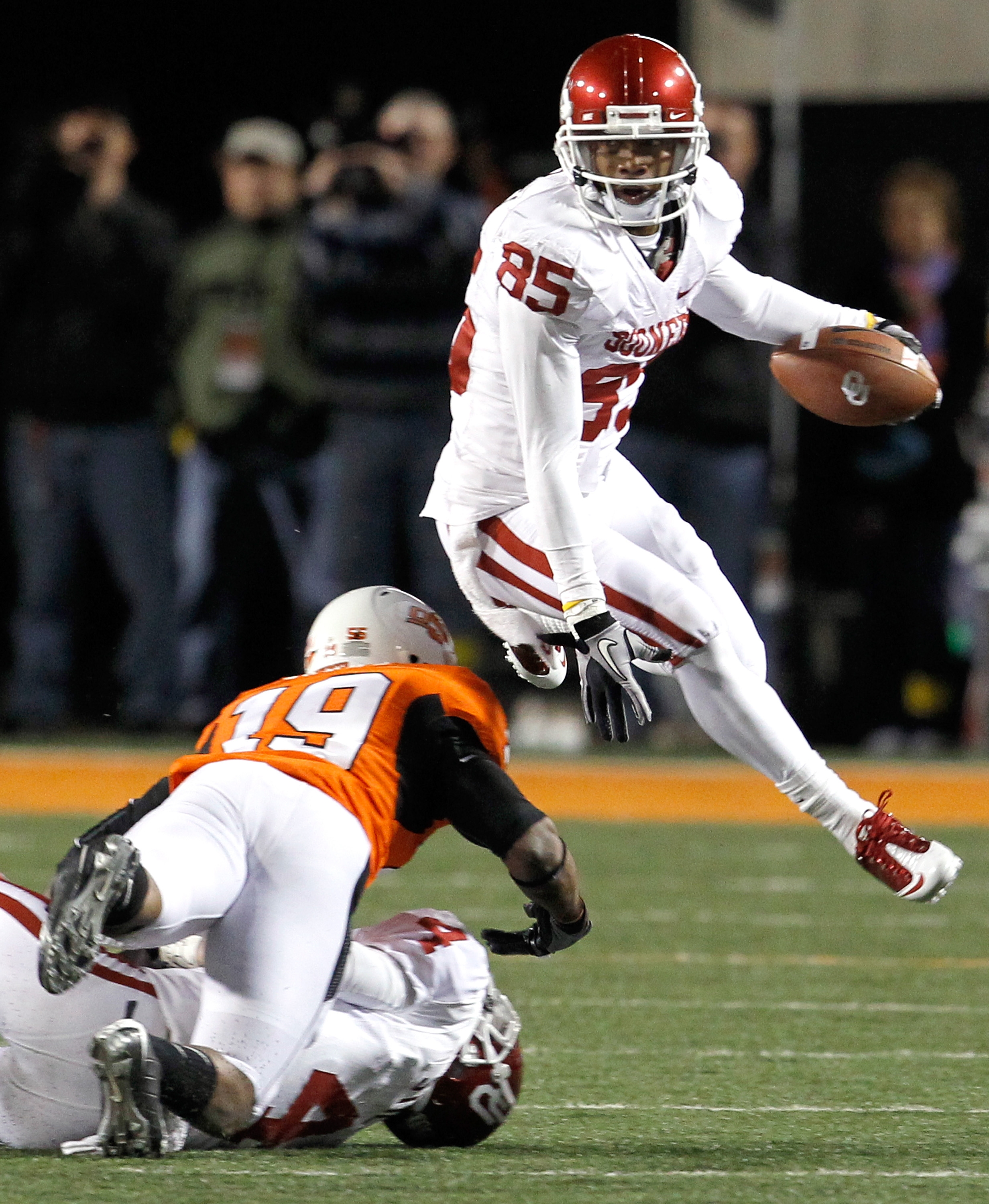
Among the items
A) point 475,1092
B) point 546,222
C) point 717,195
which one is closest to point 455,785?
point 475,1092

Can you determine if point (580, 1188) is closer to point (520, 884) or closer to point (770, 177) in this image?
point (520, 884)

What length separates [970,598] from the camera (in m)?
8.03

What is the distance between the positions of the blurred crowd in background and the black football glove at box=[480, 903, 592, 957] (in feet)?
13.5

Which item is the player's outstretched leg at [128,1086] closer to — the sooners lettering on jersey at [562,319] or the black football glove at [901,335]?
the sooners lettering on jersey at [562,319]

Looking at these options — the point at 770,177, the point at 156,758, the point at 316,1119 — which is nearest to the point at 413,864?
the point at 156,758

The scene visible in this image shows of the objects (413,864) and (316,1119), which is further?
(413,864)

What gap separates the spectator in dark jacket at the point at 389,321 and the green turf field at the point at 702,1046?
1.39 metres

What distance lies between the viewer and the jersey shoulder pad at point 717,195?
379 centimetres

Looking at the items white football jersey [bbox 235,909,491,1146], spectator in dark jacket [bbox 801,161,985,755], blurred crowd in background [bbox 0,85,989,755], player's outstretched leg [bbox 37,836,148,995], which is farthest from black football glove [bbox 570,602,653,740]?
spectator in dark jacket [bbox 801,161,985,755]

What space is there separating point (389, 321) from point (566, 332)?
12.8 feet

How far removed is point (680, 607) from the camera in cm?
370

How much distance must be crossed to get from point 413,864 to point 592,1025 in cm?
192

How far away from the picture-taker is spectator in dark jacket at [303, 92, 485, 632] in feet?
23.7

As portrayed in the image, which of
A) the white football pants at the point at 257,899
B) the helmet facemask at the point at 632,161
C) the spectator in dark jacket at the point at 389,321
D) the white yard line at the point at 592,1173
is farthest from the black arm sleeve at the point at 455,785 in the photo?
the spectator in dark jacket at the point at 389,321
